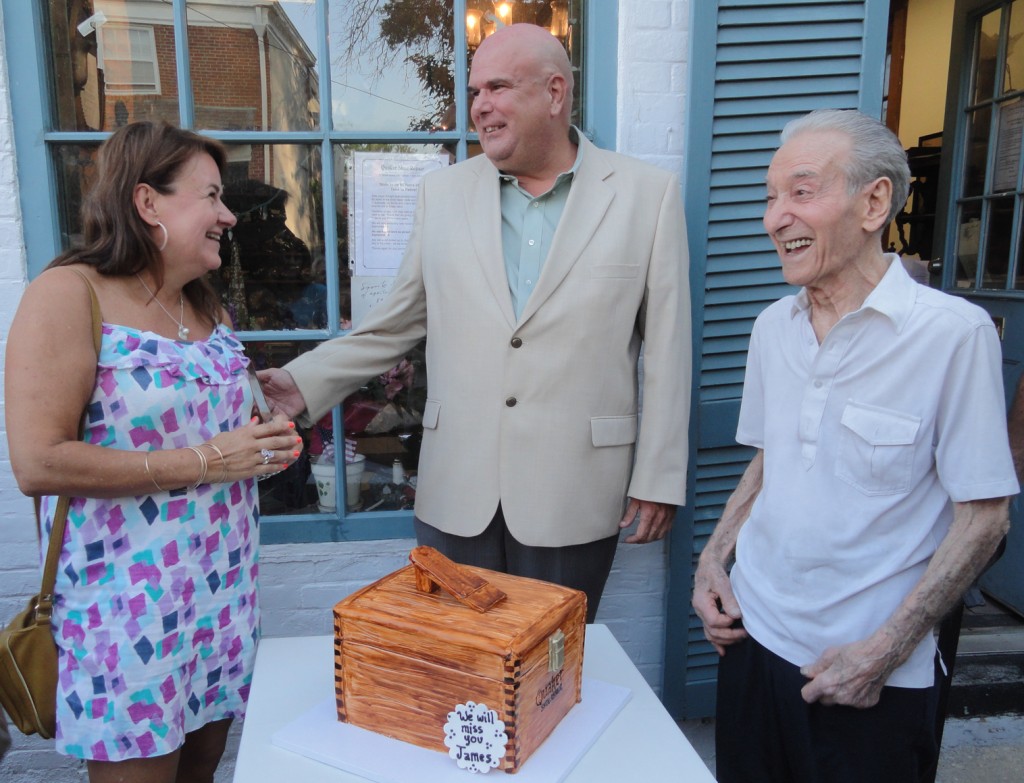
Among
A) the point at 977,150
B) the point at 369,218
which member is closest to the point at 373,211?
the point at 369,218

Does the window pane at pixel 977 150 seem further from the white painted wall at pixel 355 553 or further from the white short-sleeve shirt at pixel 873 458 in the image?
the white short-sleeve shirt at pixel 873 458

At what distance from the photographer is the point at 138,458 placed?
140 centimetres

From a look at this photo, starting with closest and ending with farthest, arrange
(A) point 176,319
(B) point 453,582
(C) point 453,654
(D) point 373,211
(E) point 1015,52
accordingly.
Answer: (C) point 453,654 → (B) point 453,582 → (A) point 176,319 → (D) point 373,211 → (E) point 1015,52

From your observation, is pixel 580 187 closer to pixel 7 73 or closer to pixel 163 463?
pixel 163 463

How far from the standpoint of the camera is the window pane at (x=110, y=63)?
83.5 inches

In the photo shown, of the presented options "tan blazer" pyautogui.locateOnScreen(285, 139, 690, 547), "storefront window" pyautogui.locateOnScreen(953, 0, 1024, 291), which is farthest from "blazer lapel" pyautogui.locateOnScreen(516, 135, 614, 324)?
"storefront window" pyautogui.locateOnScreen(953, 0, 1024, 291)

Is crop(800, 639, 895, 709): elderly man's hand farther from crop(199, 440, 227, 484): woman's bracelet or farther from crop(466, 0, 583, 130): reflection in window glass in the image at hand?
crop(466, 0, 583, 130): reflection in window glass

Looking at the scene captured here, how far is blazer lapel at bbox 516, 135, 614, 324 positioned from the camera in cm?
172

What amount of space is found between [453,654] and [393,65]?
1808mm

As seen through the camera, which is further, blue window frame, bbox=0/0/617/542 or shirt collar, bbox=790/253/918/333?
blue window frame, bbox=0/0/617/542

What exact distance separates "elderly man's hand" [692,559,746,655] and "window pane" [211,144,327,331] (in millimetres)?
1349

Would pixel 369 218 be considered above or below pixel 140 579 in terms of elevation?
above

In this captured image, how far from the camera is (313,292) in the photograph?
2.31 m

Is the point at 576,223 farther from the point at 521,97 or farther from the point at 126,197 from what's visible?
the point at 126,197
